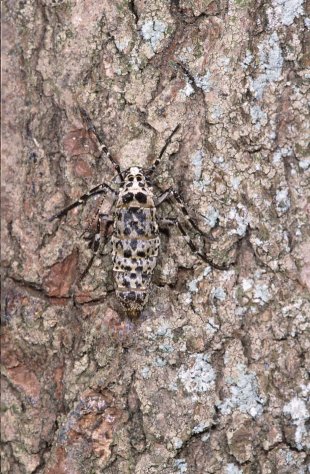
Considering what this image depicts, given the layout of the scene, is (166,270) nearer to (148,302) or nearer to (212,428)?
(148,302)

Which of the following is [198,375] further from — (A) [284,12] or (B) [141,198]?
(A) [284,12]

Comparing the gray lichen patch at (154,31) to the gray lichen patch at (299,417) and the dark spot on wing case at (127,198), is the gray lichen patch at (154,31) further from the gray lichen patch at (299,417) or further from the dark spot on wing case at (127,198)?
the gray lichen patch at (299,417)

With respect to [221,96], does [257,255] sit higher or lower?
lower

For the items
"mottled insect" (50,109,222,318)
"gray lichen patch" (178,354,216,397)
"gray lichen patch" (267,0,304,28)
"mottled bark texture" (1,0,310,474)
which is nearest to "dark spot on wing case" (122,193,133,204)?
"mottled insect" (50,109,222,318)

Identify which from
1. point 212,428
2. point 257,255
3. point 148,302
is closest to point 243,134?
point 257,255

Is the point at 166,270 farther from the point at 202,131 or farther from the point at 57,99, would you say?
the point at 57,99

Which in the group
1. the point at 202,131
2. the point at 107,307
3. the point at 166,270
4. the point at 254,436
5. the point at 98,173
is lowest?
the point at 254,436

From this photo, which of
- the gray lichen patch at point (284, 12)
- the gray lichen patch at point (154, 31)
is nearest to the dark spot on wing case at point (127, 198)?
the gray lichen patch at point (154, 31)
